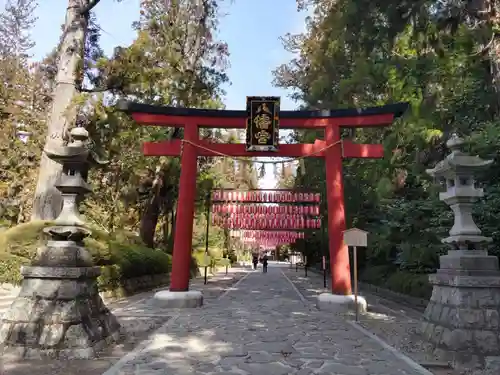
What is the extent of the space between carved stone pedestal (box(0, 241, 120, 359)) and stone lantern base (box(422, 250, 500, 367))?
5.38 meters

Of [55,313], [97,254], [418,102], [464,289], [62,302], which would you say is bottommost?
[55,313]

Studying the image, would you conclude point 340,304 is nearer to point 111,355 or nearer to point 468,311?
point 468,311

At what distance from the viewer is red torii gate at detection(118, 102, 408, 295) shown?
1202 cm

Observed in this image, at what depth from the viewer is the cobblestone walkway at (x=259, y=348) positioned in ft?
18.3

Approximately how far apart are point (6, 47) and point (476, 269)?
36448 millimetres

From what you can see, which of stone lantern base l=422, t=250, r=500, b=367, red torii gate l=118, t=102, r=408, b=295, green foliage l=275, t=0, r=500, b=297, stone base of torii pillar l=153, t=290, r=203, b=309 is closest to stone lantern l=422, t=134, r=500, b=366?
stone lantern base l=422, t=250, r=500, b=367

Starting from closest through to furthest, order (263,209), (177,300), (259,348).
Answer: (259,348) < (177,300) < (263,209)

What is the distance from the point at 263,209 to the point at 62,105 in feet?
30.8

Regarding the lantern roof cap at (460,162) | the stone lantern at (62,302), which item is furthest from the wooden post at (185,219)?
the lantern roof cap at (460,162)

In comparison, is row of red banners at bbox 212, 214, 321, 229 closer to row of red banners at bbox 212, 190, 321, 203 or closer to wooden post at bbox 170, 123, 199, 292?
row of red banners at bbox 212, 190, 321, 203

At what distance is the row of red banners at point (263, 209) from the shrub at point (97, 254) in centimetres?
379

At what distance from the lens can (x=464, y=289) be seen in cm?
621

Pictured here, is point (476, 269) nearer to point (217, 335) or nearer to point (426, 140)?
point (217, 335)

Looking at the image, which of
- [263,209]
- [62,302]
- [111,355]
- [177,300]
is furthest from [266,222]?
[62,302]
